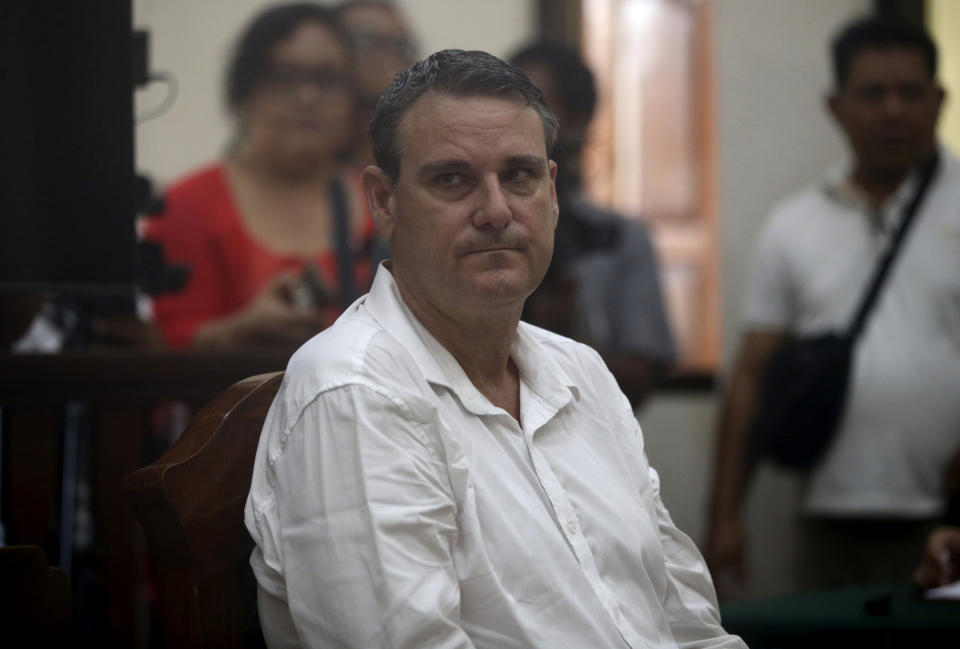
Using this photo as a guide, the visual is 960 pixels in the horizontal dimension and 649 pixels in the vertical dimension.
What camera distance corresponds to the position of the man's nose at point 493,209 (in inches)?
60.3

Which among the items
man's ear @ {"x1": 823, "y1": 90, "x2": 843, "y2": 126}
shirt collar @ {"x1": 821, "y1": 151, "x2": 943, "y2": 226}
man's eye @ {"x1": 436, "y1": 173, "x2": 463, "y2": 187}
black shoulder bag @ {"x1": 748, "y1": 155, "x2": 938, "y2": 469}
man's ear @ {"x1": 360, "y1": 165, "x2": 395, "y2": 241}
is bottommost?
black shoulder bag @ {"x1": 748, "y1": 155, "x2": 938, "y2": 469}

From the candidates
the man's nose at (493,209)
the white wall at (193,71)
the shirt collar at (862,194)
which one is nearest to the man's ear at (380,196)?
the man's nose at (493,209)

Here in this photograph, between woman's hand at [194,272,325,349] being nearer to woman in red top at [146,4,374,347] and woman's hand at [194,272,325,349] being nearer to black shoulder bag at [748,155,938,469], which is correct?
woman in red top at [146,4,374,347]

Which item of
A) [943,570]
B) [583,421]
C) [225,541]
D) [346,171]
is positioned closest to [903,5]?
[346,171]

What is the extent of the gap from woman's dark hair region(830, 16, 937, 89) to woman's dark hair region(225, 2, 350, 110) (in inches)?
61.4

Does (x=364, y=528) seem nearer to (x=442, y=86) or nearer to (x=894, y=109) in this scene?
(x=442, y=86)

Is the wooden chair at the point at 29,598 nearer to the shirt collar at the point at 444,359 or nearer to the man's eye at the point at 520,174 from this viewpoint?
the shirt collar at the point at 444,359

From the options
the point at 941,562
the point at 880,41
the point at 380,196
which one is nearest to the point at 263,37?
the point at 880,41

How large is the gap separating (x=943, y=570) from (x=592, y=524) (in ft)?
3.13

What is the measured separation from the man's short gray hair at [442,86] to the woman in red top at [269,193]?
54.3 inches

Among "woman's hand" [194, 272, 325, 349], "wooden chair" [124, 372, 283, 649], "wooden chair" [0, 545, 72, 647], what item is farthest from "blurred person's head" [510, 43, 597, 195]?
"wooden chair" [0, 545, 72, 647]

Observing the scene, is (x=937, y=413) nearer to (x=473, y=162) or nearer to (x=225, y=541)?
(x=473, y=162)

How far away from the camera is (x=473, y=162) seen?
5.03 ft

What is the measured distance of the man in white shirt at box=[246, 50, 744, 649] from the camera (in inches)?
53.4
